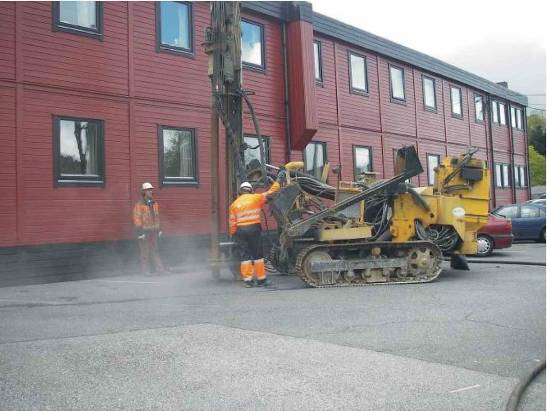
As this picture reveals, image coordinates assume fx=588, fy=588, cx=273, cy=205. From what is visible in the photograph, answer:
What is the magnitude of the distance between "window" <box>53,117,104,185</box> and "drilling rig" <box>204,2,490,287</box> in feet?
9.85

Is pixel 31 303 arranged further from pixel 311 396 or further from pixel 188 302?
pixel 311 396

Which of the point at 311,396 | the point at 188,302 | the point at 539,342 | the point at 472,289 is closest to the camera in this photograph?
the point at 311,396

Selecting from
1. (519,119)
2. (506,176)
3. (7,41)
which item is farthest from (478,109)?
(7,41)

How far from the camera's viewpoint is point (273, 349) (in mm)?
5645

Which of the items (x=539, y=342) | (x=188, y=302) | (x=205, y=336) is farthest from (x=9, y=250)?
(x=539, y=342)

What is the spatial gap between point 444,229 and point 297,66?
7749mm

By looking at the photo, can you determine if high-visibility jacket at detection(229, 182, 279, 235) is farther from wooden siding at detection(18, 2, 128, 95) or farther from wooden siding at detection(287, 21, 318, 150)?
wooden siding at detection(287, 21, 318, 150)

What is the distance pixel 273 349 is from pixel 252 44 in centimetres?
1243

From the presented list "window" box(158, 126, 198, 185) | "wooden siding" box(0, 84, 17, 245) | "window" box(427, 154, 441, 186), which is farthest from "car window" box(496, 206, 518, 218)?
"wooden siding" box(0, 84, 17, 245)

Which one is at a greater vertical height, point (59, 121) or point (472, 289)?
point (59, 121)

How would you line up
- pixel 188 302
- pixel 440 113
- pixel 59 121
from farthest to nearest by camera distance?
pixel 440 113 → pixel 59 121 → pixel 188 302

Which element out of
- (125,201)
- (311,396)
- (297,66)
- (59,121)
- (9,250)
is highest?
(297,66)

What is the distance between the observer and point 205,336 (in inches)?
245

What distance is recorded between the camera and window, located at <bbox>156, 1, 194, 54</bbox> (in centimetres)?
1419
